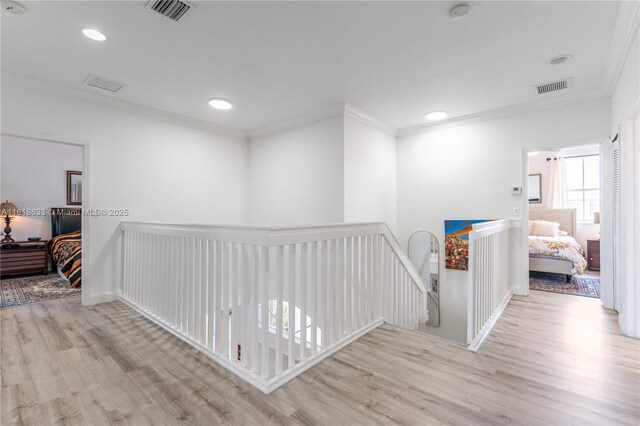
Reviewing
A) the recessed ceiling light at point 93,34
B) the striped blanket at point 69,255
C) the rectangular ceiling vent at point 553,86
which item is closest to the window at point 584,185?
the rectangular ceiling vent at point 553,86

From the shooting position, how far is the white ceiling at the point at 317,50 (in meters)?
2.06

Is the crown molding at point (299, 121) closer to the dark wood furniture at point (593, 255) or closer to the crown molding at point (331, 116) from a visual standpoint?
the crown molding at point (331, 116)

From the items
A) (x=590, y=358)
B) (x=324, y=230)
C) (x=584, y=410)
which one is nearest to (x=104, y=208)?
(x=324, y=230)

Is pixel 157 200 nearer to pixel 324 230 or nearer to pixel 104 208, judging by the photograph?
pixel 104 208

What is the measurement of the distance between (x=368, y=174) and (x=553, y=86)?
2337 mm

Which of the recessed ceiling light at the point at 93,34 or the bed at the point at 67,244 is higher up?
the recessed ceiling light at the point at 93,34

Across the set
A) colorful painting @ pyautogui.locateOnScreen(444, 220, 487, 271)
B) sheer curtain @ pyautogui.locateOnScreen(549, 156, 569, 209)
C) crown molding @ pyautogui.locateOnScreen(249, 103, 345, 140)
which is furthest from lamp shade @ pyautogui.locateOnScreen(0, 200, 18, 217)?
sheer curtain @ pyautogui.locateOnScreen(549, 156, 569, 209)

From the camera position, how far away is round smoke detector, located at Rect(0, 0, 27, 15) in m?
1.95

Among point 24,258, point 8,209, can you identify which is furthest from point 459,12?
point 8,209

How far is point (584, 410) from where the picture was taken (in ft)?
5.12

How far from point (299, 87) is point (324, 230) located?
6.47 ft

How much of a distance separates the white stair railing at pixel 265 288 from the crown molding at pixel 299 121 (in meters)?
1.88

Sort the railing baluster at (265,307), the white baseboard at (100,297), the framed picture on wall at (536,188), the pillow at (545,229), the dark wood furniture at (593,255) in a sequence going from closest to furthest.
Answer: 1. the railing baluster at (265,307)
2. the white baseboard at (100,297)
3. the dark wood furniture at (593,255)
4. the pillow at (545,229)
5. the framed picture on wall at (536,188)

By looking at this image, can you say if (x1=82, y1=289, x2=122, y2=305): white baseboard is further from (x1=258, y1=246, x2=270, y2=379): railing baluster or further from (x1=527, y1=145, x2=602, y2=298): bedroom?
(x1=527, y1=145, x2=602, y2=298): bedroom
